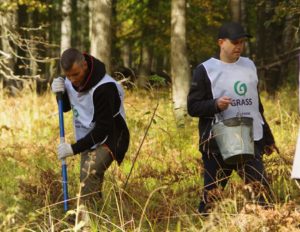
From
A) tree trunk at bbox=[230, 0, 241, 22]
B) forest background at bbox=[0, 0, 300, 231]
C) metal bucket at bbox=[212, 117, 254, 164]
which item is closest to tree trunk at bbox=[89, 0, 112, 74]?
forest background at bbox=[0, 0, 300, 231]

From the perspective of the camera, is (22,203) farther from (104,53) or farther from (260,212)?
(104,53)

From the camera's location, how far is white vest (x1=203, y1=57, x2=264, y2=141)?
15.9ft

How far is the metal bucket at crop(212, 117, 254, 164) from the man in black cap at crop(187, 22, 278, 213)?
121mm

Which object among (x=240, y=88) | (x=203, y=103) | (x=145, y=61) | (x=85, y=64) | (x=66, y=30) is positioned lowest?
(x=203, y=103)

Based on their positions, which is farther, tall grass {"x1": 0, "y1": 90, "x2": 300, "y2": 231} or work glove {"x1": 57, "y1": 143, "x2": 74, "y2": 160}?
work glove {"x1": 57, "y1": 143, "x2": 74, "y2": 160}

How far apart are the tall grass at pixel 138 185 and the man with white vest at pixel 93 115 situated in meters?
0.23

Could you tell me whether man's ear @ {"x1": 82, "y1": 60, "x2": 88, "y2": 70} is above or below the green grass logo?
above

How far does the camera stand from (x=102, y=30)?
33.2ft

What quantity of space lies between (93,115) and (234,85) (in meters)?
1.19

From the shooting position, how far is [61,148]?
5.26 m

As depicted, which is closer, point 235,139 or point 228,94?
point 235,139

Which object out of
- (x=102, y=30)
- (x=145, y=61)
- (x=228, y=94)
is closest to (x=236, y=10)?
(x=102, y=30)

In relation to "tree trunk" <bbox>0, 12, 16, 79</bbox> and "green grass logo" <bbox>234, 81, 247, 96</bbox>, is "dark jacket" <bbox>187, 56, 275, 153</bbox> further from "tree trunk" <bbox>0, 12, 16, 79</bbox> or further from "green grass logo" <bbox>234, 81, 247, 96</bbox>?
"tree trunk" <bbox>0, 12, 16, 79</bbox>

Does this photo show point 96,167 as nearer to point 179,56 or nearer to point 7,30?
point 179,56
